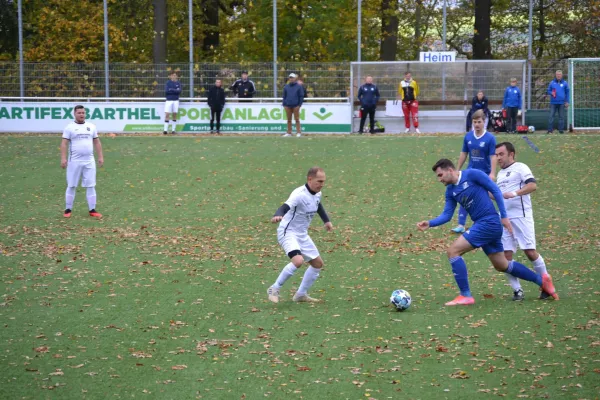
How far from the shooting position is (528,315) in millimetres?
9555

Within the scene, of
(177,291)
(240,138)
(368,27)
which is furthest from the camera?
(368,27)

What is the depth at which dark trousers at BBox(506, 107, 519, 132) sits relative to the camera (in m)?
29.5

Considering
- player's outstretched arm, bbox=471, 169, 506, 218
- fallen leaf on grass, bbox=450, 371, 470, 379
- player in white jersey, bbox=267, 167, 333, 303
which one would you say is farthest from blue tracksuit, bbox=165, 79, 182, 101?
fallen leaf on grass, bbox=450, 371, 470, 379

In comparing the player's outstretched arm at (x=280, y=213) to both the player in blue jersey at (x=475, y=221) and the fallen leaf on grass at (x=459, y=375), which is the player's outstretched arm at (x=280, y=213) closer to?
the player in blue jersey at (x=475, y=221)

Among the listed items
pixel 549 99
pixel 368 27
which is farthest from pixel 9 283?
pixel 368 27

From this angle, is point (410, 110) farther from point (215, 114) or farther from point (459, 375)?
point (459, 375)

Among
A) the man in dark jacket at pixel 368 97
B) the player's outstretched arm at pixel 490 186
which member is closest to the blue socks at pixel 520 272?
the player's outstretched arm at pixel 490 186

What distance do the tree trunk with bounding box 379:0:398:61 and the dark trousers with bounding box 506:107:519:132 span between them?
39.0 feet

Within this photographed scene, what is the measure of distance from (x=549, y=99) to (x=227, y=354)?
23865mm

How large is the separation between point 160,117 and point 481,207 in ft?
73.8

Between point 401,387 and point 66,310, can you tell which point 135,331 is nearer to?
point 66,310

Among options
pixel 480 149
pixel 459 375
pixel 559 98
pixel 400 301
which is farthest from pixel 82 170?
pixel 559 98

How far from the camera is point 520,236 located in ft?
35.4

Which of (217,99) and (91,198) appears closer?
(91,198)
